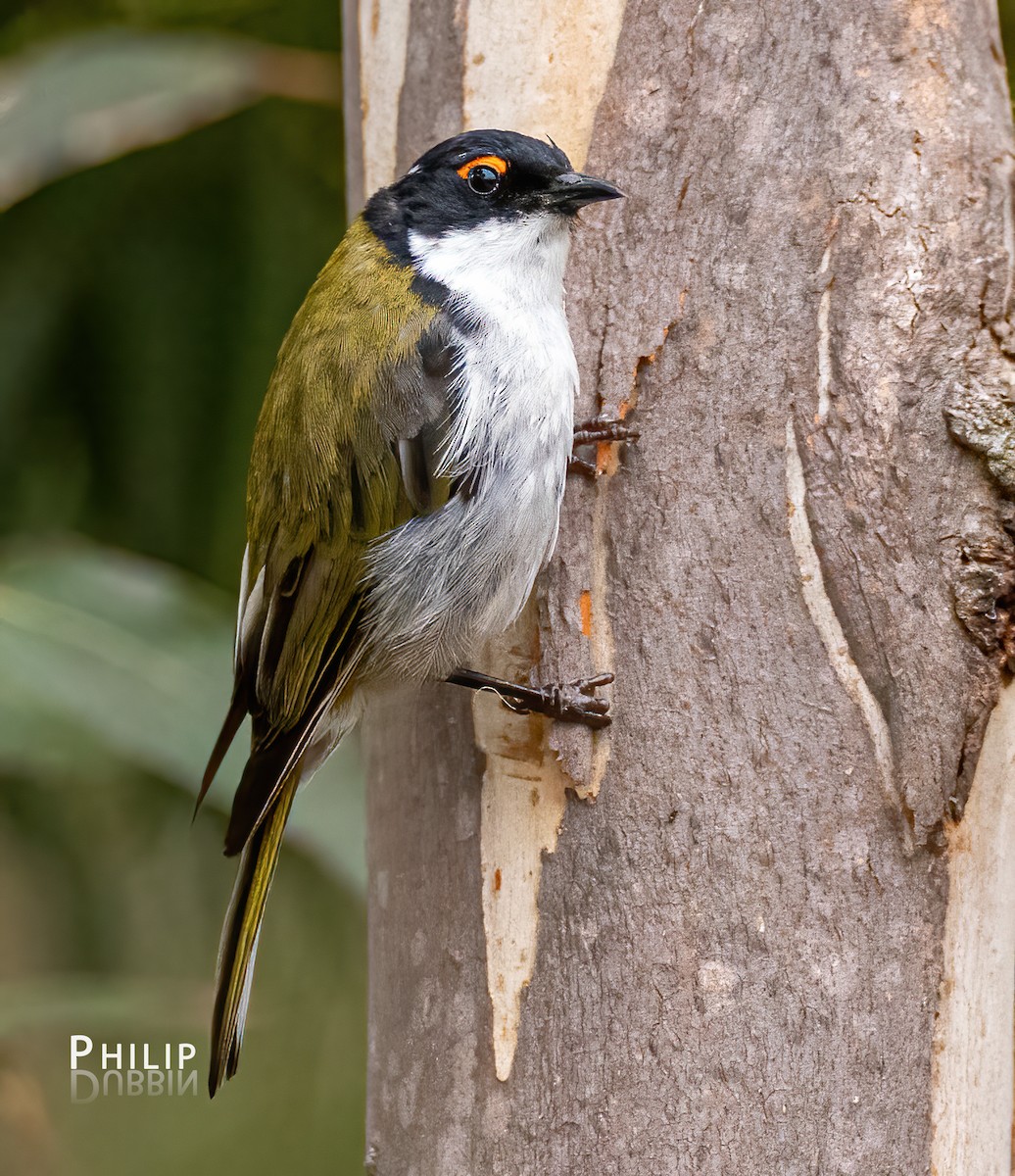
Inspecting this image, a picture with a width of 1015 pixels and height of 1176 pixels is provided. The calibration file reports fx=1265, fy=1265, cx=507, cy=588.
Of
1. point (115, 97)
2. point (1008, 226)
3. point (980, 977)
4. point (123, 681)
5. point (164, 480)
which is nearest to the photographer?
point (980, 977)

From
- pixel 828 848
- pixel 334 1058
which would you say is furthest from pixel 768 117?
pixel 334 1058

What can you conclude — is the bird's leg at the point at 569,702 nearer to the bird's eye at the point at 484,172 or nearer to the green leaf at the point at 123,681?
the bird's eye at the point at 484,172

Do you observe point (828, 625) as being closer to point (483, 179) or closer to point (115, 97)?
point (483, 179)

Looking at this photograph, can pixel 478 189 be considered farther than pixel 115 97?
No

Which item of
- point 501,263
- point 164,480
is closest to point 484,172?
point 501,263

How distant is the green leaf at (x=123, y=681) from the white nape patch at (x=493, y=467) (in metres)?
0.82

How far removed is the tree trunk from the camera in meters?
1.78

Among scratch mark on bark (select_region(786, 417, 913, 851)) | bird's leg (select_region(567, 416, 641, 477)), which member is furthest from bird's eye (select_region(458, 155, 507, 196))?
Result: scratch mark on bark (select_region(786, 417, 913, 851))

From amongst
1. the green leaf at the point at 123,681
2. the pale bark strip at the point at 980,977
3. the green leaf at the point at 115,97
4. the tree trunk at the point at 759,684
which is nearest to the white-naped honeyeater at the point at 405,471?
the tree trunk at the point at 759,684

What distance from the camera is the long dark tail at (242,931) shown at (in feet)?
7.66

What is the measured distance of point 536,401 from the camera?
2240 millimetres

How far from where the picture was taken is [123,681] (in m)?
3.12

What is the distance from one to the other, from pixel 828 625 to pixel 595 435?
0.51 meters

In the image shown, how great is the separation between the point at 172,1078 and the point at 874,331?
10.0ft
